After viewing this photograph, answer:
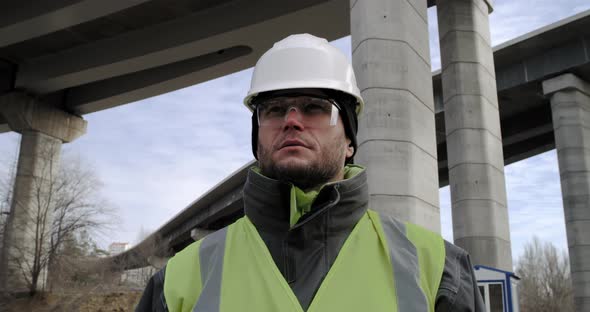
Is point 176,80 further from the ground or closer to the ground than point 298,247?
further from the ground

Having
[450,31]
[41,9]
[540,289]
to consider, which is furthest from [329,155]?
[540,289]

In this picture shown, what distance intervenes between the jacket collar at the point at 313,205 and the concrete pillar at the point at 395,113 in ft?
24.9

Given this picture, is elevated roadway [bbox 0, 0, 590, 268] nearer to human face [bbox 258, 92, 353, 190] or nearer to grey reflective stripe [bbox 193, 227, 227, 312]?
human face [bbox 258, 92, 353, 190]

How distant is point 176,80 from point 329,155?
77.4ft

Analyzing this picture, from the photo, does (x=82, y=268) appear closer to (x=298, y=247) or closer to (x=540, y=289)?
(x=298, y=247)

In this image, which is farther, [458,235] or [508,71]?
[508,71]

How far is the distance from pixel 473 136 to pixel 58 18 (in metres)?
14.6

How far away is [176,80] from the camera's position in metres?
24.7

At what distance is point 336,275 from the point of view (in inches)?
68.1

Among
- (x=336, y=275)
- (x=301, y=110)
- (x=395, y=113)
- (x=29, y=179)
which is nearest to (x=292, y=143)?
(x=301, y=110)

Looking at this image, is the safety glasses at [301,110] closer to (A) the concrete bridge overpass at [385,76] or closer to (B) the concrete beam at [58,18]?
(A) the concrete bridge overpass at [385,76]

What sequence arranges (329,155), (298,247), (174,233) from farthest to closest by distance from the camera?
(174,233)
(329,155)
(298,247)

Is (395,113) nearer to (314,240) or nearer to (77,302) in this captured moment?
(314,240)

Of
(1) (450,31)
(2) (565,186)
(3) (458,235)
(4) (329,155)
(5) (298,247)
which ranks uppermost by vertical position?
(1) (450,31)
